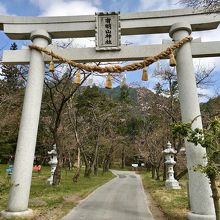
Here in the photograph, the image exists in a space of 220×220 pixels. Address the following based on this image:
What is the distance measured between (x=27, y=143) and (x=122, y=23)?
4546 millimetres

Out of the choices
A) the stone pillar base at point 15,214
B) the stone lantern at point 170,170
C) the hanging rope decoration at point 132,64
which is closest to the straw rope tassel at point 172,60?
the hanging rope decoration at point 132,64

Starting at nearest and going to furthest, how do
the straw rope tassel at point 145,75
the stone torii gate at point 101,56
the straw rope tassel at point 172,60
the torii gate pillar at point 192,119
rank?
the torii gate pillar at point 192,119 → the stone torii gate at point 101,56 → the straw rope tassel at point 172,60 → the straw rope tassel at point 145,75

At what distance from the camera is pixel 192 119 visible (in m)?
7.74

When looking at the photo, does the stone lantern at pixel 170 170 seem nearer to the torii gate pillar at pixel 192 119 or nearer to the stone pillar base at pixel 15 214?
the torii gate pillar at pixel 192 119

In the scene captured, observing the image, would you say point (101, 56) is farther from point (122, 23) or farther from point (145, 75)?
point (145, 75)

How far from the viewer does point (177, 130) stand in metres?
7.09

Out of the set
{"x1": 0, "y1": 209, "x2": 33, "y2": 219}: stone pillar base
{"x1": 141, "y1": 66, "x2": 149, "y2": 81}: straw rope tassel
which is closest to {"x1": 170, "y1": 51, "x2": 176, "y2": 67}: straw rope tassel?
{"x1": 141, "y1": 66, "x2": 149, "y2": 81}: straw rope tassel

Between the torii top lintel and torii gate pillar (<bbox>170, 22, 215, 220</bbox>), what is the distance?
36cm

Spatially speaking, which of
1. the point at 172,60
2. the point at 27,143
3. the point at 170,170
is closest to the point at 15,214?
the point at 27,143

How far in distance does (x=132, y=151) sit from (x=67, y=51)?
4883 centimetres

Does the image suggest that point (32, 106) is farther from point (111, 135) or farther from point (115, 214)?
point (111, 135)

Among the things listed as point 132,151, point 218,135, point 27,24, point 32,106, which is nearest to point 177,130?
point 218,135

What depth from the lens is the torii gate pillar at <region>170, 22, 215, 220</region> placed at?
7.35 m

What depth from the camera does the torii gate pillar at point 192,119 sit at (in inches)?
289
